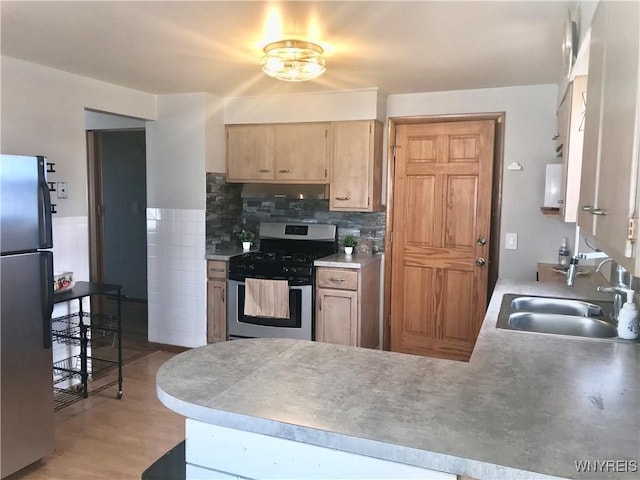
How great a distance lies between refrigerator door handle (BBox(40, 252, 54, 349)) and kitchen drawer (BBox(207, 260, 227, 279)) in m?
1.73

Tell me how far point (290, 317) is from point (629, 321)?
2542mm

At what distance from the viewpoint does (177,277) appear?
4336 millimetres

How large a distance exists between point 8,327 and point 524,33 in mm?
2916

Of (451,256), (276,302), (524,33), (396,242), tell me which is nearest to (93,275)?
(276,302)

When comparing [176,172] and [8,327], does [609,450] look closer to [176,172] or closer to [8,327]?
[8,327]

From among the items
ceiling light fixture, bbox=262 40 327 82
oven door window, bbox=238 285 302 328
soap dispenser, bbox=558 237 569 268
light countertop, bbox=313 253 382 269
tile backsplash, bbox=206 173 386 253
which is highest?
ceiling light fixture, bbox=262 40 327 82

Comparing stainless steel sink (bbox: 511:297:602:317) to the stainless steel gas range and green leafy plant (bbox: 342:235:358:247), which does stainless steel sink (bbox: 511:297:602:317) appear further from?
green leafy plant (bbox: 342:235:358:247)

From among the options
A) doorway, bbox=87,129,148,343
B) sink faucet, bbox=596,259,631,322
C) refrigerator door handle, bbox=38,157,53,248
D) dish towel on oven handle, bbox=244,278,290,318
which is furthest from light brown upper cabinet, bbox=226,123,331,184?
sink faucet, bbox=596,259,631,322

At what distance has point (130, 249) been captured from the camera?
19.7 ft

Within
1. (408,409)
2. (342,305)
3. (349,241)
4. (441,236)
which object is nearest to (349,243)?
(349,241)

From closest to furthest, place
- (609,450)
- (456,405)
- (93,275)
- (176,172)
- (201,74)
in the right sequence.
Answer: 1. (609,450)
2. (456,405)
3. (201,74)
4. (176,172)
5. (93,275)

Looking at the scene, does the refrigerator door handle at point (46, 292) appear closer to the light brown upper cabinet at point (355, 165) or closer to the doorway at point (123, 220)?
the light brown upper cabinet at point (355, 165)

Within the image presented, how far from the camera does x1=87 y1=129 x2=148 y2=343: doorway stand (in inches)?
214

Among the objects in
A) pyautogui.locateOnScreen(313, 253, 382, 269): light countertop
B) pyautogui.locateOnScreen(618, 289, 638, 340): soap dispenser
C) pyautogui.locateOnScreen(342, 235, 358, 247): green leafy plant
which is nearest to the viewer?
pyautogui.locateOnScreen(618, 289, 638, 340): soap dispenser
